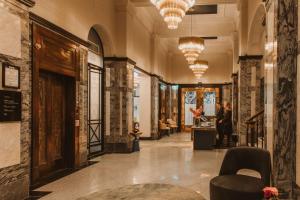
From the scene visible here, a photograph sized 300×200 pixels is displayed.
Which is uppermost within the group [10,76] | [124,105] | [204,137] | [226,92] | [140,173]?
[226,92]

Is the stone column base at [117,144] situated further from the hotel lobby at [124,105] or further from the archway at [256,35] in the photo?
the archway at [256,35]

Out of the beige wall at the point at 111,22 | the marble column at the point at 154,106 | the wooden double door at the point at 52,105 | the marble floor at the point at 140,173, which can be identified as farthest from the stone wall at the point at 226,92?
the wooden double door at the point at 52,105

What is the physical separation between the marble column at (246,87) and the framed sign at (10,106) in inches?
298

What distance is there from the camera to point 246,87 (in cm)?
1084

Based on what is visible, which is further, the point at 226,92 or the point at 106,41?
the point at 226,92

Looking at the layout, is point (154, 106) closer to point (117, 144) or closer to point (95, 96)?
point (117, 144)

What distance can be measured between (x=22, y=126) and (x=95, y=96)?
473 centimetres

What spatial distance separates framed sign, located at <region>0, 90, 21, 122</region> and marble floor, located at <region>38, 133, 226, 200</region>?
4.70 feet

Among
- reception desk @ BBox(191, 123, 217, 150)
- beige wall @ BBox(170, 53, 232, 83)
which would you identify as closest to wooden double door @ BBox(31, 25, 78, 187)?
reception desk @ BBox(191, 123, 217, 150)

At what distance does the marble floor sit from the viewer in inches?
236

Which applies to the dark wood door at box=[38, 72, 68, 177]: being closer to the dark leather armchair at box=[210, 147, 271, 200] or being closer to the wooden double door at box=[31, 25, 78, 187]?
the wooden double door at box=[31, 25, 78, 187]

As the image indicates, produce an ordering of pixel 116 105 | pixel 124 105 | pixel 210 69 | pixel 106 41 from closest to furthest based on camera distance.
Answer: pixel 106 41 < pixel 116 105 < pixel 124 105 < pixel 210 69

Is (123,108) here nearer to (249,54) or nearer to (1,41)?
(249,54)

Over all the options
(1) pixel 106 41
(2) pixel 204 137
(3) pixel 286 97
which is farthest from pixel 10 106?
(2) pixel 204 137
